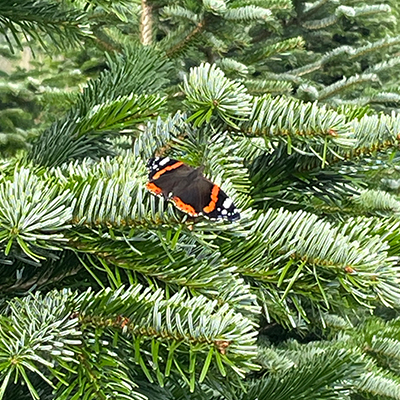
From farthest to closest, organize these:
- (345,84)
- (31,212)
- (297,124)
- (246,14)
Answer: (345,84) → (246,14) → (297,124) → (31,212)

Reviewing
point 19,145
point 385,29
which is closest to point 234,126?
point 19,145

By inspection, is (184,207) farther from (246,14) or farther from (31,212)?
(246,14)

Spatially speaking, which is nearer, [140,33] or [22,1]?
[22,1]

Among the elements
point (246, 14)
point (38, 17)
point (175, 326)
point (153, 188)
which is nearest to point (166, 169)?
point (153, 188)

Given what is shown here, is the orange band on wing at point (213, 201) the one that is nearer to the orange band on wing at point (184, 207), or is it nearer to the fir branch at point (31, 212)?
the orange band on wing at point (184, 207)

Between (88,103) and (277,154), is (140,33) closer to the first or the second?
(88,103)

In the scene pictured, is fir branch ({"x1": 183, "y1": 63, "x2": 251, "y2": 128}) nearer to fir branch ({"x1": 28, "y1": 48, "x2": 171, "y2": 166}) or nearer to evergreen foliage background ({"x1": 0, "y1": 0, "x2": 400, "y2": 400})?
evergreen foliage background ({"x1": 0, "y1": 0, "x2": 400, "y2": 400})

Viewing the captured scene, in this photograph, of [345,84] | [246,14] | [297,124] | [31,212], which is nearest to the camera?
[31,212]

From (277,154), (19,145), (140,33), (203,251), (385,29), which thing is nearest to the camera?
(203,251)

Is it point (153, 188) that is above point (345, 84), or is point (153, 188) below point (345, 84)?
above
